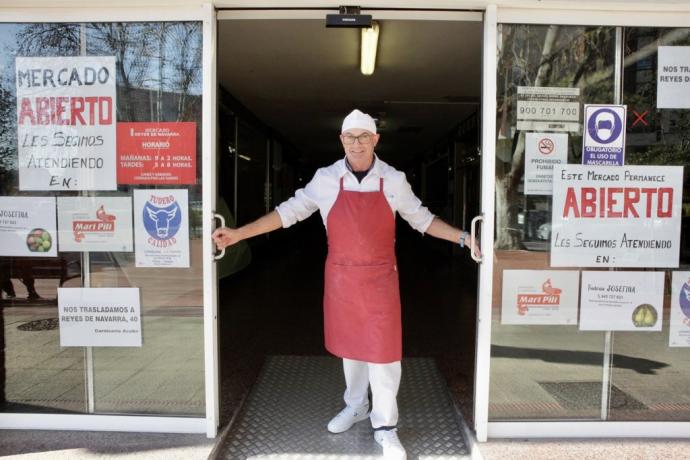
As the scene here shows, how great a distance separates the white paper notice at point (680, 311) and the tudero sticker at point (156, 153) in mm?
2867

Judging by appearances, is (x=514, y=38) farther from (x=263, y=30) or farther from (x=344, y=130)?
(x=263, y=30)

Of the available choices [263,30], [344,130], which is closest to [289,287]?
[263,30]

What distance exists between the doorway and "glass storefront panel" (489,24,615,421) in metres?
0.39

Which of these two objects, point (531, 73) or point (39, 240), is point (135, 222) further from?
point (531, 73)

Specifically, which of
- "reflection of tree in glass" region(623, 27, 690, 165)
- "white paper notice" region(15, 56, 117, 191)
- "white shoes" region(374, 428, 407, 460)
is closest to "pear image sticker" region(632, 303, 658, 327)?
"reflection of tree in glass" region(623, 27, 690, 165)

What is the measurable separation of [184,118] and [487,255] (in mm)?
1870

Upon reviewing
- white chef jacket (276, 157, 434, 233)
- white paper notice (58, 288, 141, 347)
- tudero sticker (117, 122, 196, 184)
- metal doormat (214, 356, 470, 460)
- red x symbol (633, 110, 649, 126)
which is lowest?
metal doormat (214, 356, 470, 460)

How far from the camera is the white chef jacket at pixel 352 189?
9.52ft

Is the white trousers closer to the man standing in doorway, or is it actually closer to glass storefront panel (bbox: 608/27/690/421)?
the man standing in doorway

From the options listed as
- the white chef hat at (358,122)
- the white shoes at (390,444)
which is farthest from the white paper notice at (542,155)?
the white shoes at (390,444)

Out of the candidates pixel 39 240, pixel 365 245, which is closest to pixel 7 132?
pixel 39 240

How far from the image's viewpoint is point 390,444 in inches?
111

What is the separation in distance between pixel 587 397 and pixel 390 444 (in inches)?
48.5

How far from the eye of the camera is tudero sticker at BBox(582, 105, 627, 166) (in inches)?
113
